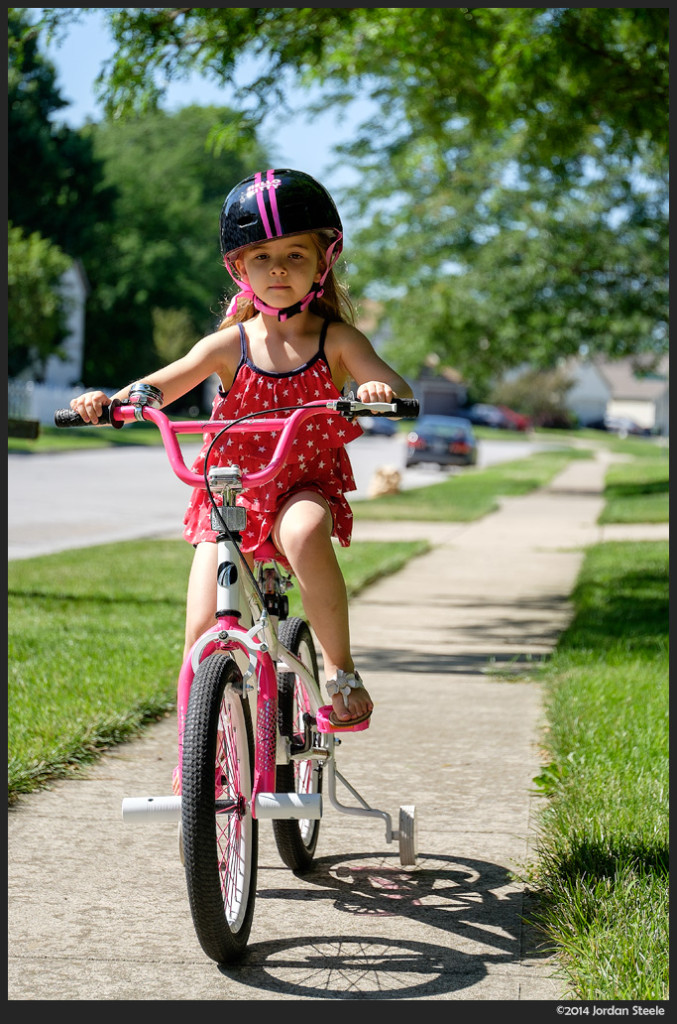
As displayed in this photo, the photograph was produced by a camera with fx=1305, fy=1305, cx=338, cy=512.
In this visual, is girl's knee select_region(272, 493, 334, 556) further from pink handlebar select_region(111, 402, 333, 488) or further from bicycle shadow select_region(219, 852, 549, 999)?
bicycle shadow select_region(219, 852, 549, 999)

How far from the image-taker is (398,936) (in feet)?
10.8

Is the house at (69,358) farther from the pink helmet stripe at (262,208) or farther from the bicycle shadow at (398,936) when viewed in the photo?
the pink helmet stripe at (262,208)

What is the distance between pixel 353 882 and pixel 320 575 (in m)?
1.00

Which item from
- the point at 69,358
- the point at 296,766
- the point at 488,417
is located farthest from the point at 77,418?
the point at 488,417

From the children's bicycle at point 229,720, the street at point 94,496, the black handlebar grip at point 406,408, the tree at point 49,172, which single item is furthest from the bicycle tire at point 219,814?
the tree at point 49,172

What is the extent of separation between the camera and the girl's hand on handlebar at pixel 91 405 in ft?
11.0

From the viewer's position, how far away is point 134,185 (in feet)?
213

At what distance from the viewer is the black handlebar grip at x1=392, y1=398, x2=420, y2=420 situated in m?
3.18

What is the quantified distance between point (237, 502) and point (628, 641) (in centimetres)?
436

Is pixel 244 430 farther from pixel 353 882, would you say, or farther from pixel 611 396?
pixel 611 396

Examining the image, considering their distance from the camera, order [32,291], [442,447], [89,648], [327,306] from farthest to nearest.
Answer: [32,291]
[442,447]
[89,648]
[327,306]

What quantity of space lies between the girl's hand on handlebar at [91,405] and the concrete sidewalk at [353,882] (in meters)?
1.29

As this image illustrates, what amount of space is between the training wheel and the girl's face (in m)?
1.50

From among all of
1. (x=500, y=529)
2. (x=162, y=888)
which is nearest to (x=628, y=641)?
(x=162, y=888)
